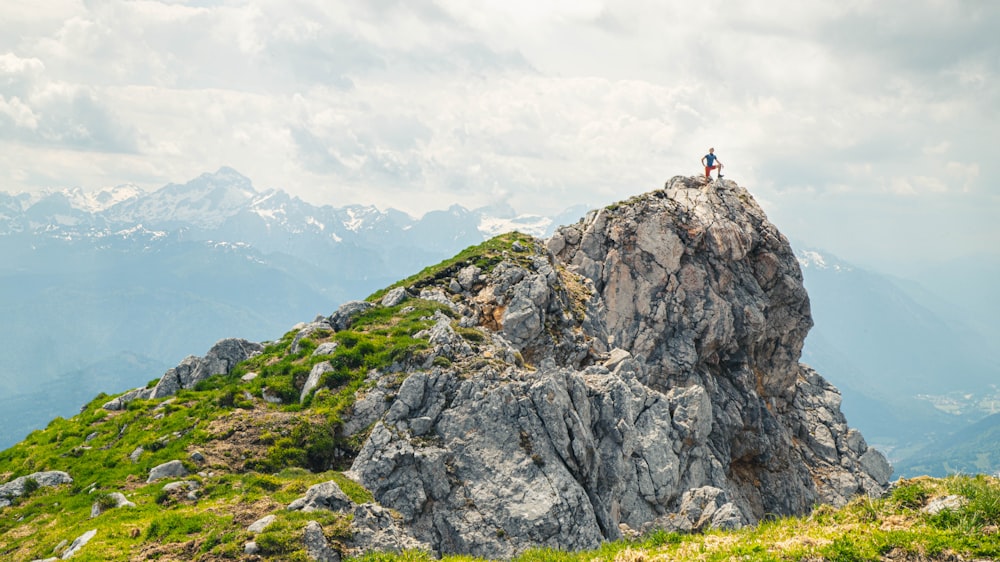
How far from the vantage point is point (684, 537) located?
18266mm

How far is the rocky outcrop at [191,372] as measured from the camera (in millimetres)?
34125

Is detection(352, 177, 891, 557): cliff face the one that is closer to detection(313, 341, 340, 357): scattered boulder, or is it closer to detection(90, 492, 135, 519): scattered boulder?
detection(313, 341, 340, 357): scattered boulder

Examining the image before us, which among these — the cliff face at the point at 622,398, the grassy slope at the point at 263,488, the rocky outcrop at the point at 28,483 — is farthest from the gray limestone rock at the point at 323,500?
the rocky outcrop at the point at 28,483

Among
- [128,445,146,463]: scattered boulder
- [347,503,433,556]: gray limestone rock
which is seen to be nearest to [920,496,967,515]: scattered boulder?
[347,503,433,556]: gray limestone rock

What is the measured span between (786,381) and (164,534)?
5367 centimetres

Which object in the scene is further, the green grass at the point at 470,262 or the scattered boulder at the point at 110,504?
the green grass at the point at 470,262

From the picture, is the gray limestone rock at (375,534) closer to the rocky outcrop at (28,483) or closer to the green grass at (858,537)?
the green grass at (858,537)

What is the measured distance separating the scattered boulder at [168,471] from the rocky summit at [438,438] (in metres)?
0.07

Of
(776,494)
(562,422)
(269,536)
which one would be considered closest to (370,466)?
(269,536)

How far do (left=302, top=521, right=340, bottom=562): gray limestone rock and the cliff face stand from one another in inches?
208

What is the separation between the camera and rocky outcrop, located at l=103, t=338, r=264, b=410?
1344 inches

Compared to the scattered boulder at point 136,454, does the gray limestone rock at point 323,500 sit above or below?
below

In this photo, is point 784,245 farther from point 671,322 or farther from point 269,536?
point 269,536

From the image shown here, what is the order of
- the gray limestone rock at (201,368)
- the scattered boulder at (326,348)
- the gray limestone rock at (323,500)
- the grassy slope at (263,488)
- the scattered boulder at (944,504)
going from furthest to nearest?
1. the gray limestone rock at (201,368)
2. the scattered boulder at (326,348)
3. the gray limestone rock at (323,500)
4. the scattered boulder at (944,504)
5. the grassy slope at (263,488)
